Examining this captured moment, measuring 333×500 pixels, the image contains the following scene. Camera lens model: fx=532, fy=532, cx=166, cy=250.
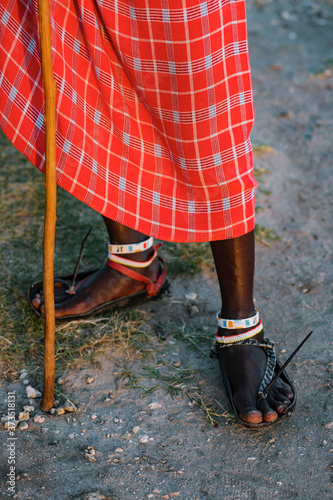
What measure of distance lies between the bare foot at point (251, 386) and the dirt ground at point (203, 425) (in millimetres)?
67

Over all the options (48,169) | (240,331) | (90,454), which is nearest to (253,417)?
(240,331)

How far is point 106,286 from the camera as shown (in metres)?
1.99

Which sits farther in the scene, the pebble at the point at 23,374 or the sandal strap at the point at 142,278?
the sandal strap at the point at 142,278

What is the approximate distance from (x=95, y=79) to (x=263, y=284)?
1160 millimetres

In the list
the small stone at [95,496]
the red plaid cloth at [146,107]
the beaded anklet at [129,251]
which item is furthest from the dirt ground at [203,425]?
the red plaid cloth at [146,107]

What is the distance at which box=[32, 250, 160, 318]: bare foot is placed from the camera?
6.40 feet

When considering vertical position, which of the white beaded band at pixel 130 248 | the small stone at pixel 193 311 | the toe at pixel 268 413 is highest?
the white beaded band at pixel 130 248

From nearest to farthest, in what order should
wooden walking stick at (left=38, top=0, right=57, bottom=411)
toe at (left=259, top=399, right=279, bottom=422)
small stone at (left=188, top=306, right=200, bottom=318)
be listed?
1. wooden walking stick at (left=38, top=0, right=57, bottom=411)
2. toe at (left=259, top=399, right=279, bottom=422)
3. small stone at (left=188, top=306, right=200, bottom=318)

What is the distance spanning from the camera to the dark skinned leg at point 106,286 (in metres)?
1.94

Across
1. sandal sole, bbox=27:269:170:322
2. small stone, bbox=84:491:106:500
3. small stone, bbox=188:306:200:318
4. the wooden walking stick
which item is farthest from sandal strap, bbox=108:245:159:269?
small stone, bbox=84:491:106:500

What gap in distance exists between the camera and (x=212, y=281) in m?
2.29

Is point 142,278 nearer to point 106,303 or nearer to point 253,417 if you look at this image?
point 106,303

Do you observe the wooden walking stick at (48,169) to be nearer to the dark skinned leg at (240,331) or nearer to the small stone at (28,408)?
the small stone at (28,408)

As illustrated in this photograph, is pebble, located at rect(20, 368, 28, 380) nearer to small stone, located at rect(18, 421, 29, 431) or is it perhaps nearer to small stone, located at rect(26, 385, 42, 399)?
small stone, located at rect(26, 385, 42, 399)
